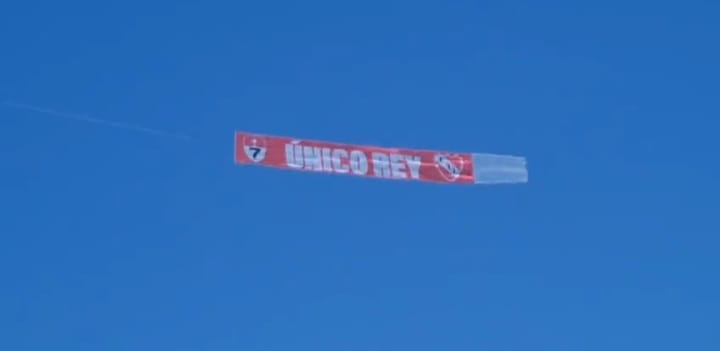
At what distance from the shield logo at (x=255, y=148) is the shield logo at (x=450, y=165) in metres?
6.23

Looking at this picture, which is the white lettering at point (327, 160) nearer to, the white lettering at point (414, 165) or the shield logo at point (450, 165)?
the white lettering at point (414, 165)

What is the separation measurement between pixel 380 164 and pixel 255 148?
4421 mm

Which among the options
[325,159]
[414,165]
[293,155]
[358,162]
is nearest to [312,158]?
[325,159]

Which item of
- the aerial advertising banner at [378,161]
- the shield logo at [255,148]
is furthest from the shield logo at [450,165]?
the shield logo at [255,148]

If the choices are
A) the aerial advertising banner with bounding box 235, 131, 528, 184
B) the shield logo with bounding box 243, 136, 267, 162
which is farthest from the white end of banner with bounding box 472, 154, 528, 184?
the shield logo with bounding box 243, 136, 267, 162

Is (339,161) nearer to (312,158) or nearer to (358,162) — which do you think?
(358,162)

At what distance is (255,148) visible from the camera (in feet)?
192

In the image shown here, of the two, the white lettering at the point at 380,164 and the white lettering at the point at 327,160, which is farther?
the white lettering at the point at 380,164

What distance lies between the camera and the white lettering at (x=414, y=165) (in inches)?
2413

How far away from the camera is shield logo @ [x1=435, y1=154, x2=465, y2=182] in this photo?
61.8 metres

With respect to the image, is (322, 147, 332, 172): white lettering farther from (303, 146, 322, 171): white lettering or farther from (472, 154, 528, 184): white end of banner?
(472, 154, 528, 184): white end of banner

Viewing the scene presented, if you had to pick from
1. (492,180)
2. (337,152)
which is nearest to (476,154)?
(492,180)

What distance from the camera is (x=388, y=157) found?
60688 millimetres

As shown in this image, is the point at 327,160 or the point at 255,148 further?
the point at 327,160
